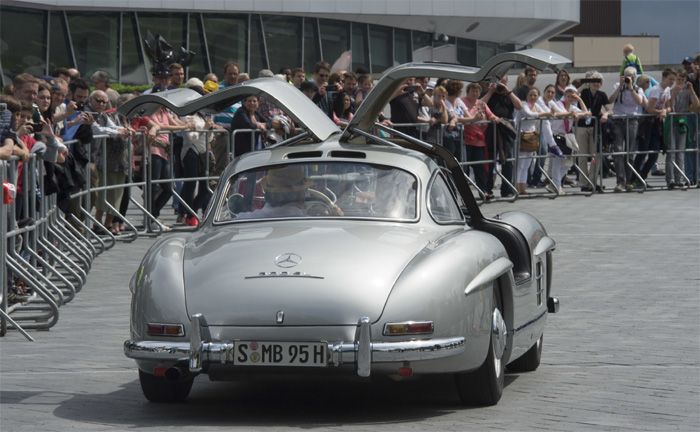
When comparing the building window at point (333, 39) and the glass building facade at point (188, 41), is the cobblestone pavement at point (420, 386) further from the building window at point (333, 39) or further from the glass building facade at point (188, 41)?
the building window at point (333, 39)

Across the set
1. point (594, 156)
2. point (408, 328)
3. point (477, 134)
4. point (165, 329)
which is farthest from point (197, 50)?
point (408, 328)

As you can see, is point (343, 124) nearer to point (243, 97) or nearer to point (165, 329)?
point (243, 97)

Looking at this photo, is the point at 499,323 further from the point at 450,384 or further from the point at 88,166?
the point at 88,166

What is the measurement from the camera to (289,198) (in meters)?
9.34

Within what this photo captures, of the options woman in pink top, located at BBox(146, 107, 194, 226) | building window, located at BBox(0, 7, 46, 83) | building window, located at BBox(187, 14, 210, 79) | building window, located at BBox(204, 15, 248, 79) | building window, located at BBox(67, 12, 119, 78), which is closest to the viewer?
woman in pink top, located at BBox(146, 107, 194, 226)

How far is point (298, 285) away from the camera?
797 cm

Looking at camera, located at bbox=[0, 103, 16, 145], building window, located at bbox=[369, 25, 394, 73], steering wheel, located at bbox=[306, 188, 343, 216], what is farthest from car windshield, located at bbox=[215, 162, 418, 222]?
building window, located at bbox=[369, 25, 394, 73]

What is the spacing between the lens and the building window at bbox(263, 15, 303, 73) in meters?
51.6

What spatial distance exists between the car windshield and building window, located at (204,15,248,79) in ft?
131

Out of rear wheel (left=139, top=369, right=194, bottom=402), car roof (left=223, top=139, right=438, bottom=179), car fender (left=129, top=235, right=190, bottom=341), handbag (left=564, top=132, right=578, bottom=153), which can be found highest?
car roof (left=223, top=139, right=438, bottom=179)

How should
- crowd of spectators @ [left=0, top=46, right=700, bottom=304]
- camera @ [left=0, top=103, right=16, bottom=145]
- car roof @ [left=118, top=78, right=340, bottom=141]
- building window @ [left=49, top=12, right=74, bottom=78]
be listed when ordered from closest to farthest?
car roof @ [left=118, top=78, right=340, bottom=141], camera @ [left=0, top=103, right=16, bottom=145], crowd of spectators @ [left=0, top=46, right=700, bottom=304], building window @ [left=49, top=12, right=74, bottom=78]

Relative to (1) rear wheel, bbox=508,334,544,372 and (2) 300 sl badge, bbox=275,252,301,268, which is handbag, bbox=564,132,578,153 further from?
(2) 300 sl badge, bbox=275,252,301,268

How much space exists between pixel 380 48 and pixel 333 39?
2842 millimetres

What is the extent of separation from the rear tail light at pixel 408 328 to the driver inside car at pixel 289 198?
1386 mm
